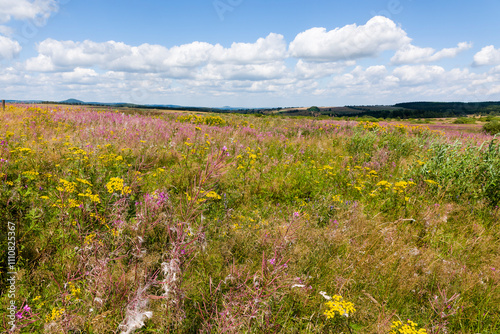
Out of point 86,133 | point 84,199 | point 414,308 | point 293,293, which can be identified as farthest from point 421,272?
point 86,133

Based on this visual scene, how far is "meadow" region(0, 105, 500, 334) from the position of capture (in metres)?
1.71

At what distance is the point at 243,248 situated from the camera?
3.06m

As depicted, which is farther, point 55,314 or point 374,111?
point 374,111

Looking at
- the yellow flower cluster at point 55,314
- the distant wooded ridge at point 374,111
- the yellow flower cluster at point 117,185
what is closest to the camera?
the yellow flower cluster at point 55,314

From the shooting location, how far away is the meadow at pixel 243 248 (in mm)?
1715

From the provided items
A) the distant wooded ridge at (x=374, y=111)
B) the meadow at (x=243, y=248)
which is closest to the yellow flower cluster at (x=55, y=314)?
the meadow at (x=243, y=248)

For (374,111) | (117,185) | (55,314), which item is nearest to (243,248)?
(117,185)

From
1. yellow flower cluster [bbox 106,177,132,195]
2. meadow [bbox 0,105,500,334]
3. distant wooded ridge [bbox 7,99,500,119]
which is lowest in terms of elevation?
meadow [bbox 0,105,500,334]

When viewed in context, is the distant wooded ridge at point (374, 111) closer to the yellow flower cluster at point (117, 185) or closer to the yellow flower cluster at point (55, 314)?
the yellow flower cluster at point (117, 185)

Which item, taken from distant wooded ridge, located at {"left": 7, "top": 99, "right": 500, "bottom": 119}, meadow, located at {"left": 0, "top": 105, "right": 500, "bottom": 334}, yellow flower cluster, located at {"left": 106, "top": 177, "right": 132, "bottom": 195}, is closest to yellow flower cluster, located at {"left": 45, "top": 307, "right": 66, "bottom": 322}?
meadow, located at {"left": 0, "top": 105, "right": 500, "bottom": 334}

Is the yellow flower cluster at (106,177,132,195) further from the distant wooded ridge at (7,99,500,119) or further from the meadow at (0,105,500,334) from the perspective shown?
the distant wooded ridge at (7,99,500,119)

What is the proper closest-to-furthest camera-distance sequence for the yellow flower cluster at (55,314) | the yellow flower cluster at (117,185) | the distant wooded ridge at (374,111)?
the yellow flower cluster at (55,314) → the yellow flower cluster at (117,185) → the distant wooded ridge at (374,111)

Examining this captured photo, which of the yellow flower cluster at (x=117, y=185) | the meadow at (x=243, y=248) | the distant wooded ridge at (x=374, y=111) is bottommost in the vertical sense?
the meadow at (x=243, y=248)

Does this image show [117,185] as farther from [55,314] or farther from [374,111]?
[374,111]
